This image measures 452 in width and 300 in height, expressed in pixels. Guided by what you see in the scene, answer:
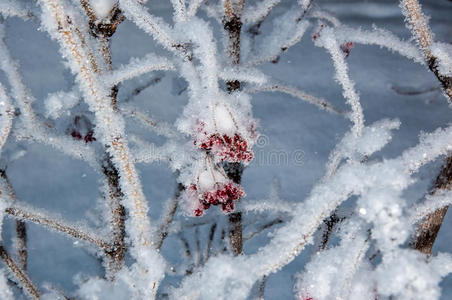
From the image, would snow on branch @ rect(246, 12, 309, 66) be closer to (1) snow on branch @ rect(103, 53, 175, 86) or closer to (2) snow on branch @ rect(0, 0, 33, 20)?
(1) snow on branch @ rect(103, 53, 175, 86)

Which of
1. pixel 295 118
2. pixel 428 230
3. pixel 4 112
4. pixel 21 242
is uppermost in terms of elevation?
pixel 4 112

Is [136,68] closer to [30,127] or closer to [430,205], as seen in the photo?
[30,127]

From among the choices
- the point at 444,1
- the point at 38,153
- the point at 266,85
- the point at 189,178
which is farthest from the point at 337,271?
the point at 38,153

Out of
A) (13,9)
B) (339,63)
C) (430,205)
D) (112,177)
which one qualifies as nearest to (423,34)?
(339,63)

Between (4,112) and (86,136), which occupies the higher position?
(4,112)

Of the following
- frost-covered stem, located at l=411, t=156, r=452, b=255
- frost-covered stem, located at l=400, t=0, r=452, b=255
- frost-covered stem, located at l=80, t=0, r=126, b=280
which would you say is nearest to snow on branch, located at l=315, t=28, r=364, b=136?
frost-covered stem, located at l=400, t=0, r=452, b=255

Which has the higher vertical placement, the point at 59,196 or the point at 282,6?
the point at 282,6

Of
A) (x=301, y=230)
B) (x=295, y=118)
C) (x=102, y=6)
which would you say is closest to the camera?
(x=301, y=230)

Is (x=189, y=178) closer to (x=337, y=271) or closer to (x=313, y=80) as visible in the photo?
(x=337, y=271)
